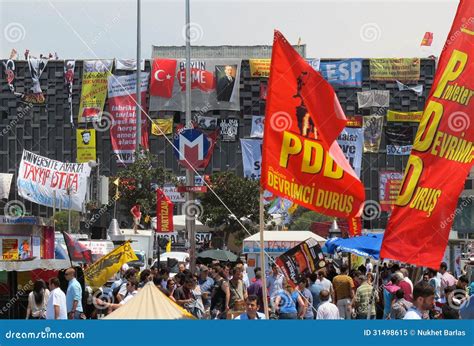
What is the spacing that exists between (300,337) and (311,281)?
10.7 metres

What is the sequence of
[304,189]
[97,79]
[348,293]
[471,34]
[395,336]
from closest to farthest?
[395,336], [471,34], [304,189], [348,293], [97,79]

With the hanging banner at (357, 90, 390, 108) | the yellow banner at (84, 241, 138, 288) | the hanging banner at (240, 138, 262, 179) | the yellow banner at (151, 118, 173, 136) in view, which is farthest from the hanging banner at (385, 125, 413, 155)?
the yellow banner at (84, 241, 138, 288)

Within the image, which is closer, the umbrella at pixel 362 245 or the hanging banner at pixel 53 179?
the umbrella at pixel 362 245

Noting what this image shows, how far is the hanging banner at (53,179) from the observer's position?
34688 mm

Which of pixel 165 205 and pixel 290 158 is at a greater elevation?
pixel 290 158

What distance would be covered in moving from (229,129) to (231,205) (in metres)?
31.2

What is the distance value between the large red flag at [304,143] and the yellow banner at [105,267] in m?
6.95

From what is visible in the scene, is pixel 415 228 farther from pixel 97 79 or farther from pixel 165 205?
pixel 97 79

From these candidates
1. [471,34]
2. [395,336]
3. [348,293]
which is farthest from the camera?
[348,293]

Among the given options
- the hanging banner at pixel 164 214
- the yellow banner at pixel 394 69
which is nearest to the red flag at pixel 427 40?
the yellow banner at pixel 394 69

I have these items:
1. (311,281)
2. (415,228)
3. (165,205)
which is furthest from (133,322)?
(165,205)

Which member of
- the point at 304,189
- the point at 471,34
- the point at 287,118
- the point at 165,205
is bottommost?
the point at 165,205

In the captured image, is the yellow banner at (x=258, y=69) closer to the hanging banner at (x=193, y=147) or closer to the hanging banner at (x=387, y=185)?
the hanging banner at (x=387, y=185)

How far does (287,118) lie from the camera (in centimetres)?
1233
